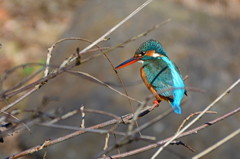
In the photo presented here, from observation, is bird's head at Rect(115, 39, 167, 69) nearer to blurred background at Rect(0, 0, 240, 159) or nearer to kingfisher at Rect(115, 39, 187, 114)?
kingfisher at Rect(115, 39, 187, 114)

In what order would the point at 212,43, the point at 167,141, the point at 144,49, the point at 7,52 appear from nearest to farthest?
the point at 167,141, the point at 144,49, the point at 212,43, the point at 7,52

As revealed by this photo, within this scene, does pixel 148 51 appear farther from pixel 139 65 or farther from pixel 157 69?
pixel 139 65

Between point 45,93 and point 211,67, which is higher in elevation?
point 45,93

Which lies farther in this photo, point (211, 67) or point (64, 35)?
point (64, 35)

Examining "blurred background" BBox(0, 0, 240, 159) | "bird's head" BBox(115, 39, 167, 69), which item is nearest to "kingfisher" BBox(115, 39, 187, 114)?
"bird's head" BBox(115, 39, 167, 69)

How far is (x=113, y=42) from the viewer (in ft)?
19.3

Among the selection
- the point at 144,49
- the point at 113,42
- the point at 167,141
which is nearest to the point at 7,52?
the point at 113,42

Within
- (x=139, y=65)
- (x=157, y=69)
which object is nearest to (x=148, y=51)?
(x=157, y=69)

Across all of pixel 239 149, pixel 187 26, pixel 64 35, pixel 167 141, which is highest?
pixel 64 35

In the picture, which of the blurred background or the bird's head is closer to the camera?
the bird's head

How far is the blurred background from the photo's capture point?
185 inches

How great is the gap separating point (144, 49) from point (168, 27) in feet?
8.99

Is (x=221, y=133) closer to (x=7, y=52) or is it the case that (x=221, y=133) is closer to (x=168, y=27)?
(x=168, y=27)

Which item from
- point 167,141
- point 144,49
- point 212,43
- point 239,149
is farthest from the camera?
point 212,43
